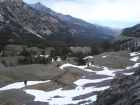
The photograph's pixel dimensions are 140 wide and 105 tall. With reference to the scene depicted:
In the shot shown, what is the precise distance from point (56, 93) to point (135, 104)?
81.6 ft

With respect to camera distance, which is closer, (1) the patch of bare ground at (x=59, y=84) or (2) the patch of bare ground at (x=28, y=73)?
(1) the patch of bare ground at (x=59, y=84)

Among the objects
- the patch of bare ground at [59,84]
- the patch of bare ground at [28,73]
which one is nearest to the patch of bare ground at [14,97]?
the patch of bare ground at [59,84]

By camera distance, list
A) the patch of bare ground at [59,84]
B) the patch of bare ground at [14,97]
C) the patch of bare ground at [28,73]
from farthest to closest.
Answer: the patch of bare ground at [28,73], the patch of bare ground at [59,84], the patch of bare ground at [14,97]

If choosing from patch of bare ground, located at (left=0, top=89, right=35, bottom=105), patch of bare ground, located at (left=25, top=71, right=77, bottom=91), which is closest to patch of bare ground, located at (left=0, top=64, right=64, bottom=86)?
patch of bare ground, located at (left=25, top=71, right=77, bottom=91)

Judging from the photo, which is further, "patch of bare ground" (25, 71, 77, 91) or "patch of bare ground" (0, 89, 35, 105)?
"patch of bare ground" (25, 71, 77, 91)

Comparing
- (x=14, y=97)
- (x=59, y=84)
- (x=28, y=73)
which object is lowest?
(x=14, y=97)

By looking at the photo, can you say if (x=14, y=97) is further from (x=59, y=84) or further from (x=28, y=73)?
(x=28, y=73)

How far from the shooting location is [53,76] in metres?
52.2

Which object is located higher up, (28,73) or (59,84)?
(28,73)

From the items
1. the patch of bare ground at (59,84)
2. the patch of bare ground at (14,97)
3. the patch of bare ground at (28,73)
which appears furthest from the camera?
the patch of bare ground at (28,73)

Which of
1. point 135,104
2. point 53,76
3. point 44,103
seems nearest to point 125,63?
point 53,76

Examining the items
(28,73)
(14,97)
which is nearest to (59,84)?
(28,73)

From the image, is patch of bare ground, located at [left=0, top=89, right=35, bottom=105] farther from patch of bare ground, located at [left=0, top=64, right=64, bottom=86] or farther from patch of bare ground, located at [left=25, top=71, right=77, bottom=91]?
patch of bare ground, located at [left=0, top=64, right=64, bottom=86]

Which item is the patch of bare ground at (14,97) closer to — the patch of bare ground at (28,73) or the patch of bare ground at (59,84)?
the patch of bare ground at (59,84)
